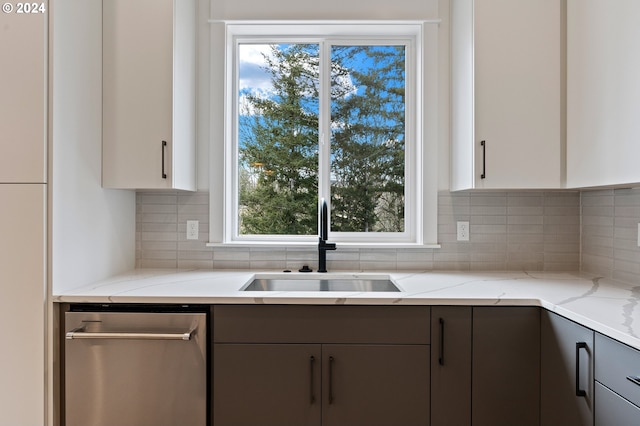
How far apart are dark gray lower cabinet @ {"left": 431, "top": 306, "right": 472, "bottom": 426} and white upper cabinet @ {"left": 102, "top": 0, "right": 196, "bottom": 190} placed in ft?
4.67

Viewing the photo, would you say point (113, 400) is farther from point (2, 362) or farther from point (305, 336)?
point (305, 336)

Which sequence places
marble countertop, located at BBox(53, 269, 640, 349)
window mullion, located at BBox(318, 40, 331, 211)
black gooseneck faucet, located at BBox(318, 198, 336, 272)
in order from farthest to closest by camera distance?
window mullion, located at BBox(318, 40, 331, 211) → black gooseneck faucet, located at BBox(318, 198, 336, 272) → marble countertop, located at BBox(53, 269, 640, 349)

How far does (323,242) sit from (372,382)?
2.61 ft

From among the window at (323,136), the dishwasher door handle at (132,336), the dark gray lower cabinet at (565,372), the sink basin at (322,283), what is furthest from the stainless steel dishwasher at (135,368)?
the dark gray lower cabinet at (565,372)

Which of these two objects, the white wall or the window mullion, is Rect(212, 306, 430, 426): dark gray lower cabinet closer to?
the white wall

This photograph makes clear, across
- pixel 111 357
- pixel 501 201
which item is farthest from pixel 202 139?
pixel 501 201

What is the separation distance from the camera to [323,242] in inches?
86.7

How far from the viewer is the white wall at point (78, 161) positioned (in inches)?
65.8

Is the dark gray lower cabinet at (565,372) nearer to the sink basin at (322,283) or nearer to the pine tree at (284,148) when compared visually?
the sink basin at (322,283)

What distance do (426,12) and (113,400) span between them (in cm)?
245

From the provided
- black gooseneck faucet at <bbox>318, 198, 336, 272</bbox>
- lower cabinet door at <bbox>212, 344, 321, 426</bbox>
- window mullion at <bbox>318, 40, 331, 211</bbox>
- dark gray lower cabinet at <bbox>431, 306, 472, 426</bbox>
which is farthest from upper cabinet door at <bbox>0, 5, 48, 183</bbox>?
dark gray lower cabinet at <bbox>431, 306, 472, 426</bbox>

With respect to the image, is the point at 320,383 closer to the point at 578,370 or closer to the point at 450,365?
the point at 450,365

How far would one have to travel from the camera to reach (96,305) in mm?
1662

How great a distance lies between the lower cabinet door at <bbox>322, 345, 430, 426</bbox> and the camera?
1.63 meters
